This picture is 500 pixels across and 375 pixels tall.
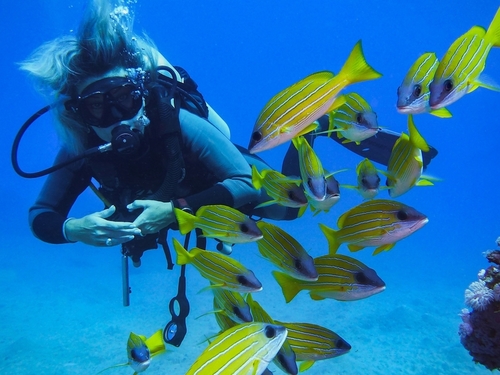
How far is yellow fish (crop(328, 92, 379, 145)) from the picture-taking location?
2352mm

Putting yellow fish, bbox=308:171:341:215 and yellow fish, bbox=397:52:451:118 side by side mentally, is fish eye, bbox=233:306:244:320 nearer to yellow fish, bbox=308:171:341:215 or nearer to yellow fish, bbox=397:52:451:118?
yellow fish, bbox=308:171:341:215

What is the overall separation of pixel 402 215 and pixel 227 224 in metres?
1.13

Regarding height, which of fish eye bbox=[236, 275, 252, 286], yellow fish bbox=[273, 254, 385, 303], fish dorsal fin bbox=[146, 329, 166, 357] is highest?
fish eye bbox=[236, 275, 252, 286]

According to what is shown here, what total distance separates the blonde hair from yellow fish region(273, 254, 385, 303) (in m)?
3.27

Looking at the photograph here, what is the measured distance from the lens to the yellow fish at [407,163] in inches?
82.6

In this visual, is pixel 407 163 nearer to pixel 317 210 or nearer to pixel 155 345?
pixel 317 210

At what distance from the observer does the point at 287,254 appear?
224 cm

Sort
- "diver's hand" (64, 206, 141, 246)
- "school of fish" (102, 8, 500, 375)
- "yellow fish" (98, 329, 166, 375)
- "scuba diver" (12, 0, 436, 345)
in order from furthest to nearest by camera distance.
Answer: "scuba diver" (12, 0, 436, 345) < "diver's hand" (64, 206, 141, 246) < "yellow fish" (98, 329, 166, 375) < "school of fish" (102, 8, 500, 375)

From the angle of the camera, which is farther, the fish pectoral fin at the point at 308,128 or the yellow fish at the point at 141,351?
the yellow fish at the point at 141,351

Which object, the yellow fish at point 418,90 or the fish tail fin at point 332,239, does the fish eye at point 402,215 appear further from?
the yellow fish at point 418,90

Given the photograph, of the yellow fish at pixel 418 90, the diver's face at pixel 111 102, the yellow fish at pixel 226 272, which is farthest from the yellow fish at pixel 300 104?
the diver's face at pixel 111 102

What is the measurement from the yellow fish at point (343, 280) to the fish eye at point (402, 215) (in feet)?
1.14

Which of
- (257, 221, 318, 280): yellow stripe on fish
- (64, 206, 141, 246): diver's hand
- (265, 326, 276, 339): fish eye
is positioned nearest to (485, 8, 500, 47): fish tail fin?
(257, 221, 318, 280): yellow stripe on fish

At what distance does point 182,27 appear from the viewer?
88562 mm
